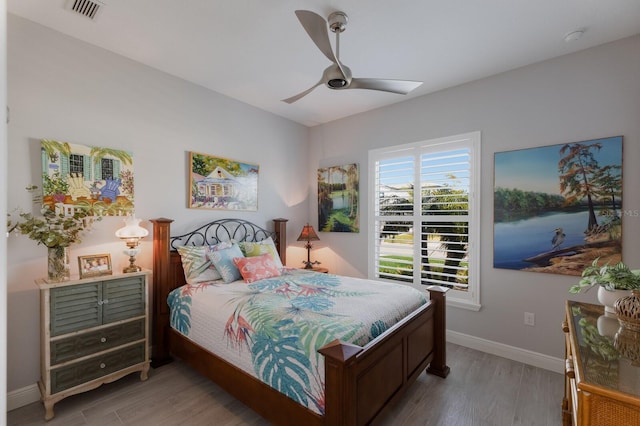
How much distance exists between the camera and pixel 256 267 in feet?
9.79

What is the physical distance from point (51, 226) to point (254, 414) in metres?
2.11

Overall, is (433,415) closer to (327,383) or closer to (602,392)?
(327,383)

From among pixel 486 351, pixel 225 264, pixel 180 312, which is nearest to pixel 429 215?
pixel 486 351

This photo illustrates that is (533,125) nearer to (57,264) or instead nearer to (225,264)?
(225,264)

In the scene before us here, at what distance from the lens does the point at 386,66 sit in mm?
2867

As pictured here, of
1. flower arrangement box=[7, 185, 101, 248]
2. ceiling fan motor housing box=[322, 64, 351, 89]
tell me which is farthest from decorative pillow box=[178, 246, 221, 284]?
ceiling fan motor housing box=[322, 64, 351, 89]

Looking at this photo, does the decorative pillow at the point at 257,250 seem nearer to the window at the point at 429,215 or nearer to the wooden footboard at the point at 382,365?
the window at the point at 429,215

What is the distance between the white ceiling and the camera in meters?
2.08

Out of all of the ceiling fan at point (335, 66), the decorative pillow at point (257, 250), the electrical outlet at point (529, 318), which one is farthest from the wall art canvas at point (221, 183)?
the electrical outlet at point (529, 318)

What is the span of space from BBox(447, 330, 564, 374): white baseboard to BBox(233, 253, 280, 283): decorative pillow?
217 cm

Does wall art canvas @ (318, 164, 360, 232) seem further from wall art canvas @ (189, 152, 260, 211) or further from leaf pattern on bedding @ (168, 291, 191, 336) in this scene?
leaf pattern on bedding @ (168, 291, 191, 336)

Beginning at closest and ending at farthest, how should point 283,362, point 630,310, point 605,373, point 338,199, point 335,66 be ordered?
point 605,373, point 630,310, point 283,362, point 335,66, point 338,199

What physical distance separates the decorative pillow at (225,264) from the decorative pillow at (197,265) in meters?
0.07

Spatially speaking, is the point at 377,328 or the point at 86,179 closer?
the point at 377,328
